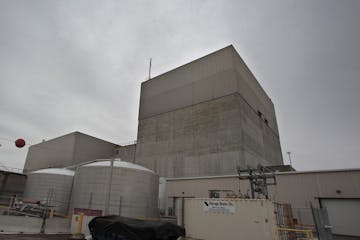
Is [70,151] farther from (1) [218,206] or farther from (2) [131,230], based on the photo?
(2) [131,230]

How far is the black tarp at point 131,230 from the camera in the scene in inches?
382

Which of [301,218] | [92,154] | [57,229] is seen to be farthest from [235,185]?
[92,154]

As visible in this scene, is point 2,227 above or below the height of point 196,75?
below

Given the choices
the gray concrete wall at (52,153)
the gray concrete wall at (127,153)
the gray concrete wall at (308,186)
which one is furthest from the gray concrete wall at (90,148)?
the gray concrete wall at (308,186)

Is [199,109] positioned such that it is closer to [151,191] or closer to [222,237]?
[151,191]

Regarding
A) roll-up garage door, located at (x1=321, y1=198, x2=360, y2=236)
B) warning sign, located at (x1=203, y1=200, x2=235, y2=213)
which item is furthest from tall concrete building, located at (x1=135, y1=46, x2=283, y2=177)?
warning sign, located at (x1=203, y1=200, x2=235, y2=213)

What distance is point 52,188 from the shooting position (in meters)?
25.5

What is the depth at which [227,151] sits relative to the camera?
33.8 metres

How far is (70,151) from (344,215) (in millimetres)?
46185

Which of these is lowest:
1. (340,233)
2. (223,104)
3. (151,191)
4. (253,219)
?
(340,233)

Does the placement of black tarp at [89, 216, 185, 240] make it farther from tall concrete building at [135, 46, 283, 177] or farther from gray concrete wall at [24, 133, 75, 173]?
gray concrete wall at [24, 133, 75, 173]

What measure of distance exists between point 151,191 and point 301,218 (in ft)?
46.4

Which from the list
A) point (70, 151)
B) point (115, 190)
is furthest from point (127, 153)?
point (115, 190)

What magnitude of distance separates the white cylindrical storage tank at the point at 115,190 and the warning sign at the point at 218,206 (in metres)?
7.15
